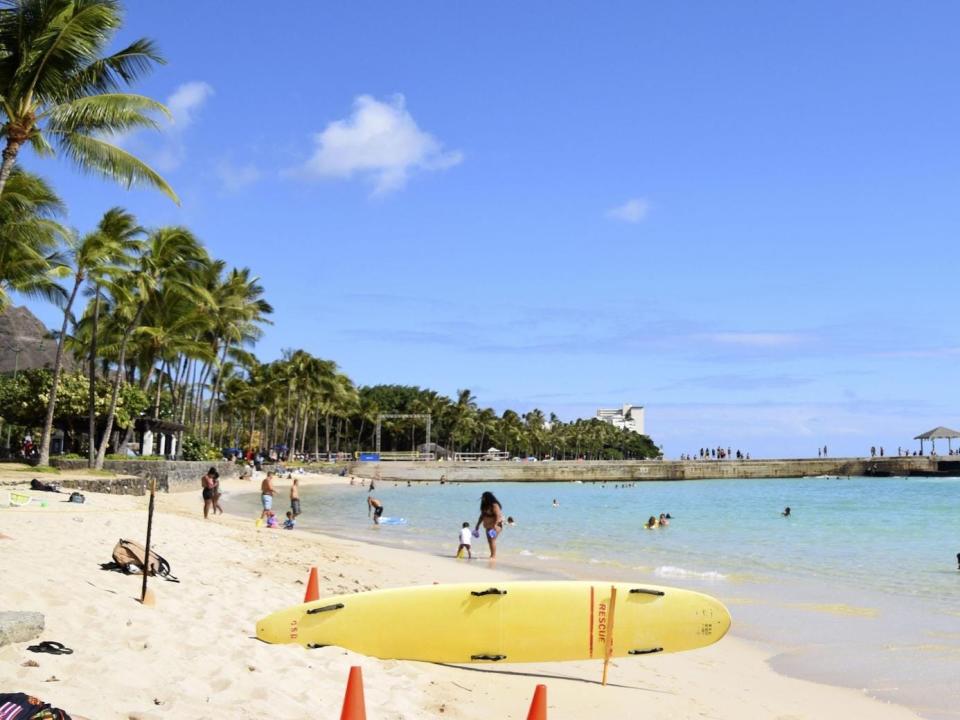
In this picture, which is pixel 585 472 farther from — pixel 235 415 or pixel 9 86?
pixel 9 86

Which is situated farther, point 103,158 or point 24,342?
point 24,342

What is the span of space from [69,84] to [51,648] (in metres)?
13.2

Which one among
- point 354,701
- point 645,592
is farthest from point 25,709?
point 645,592

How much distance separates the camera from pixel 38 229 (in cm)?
2288

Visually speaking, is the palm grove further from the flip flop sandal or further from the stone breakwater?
the flip flop sandal

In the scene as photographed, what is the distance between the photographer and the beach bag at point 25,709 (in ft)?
12.8

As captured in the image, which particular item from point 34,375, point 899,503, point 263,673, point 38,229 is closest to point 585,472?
point 899,503

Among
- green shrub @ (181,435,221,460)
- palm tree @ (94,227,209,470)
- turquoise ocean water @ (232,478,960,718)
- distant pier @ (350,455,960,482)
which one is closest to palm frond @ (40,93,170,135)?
turquoise ocean water @ (232,478,960,718)

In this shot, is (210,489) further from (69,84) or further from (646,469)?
(646,469)

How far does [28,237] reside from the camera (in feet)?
75.5

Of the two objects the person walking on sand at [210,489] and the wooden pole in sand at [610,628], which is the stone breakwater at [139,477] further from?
the wooden pole in sand at [610,628]

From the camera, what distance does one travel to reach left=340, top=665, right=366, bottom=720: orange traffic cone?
496 centimetres

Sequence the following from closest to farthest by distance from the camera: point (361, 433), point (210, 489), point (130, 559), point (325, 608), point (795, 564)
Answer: point (325, 608) < point (130, 559) < point (795, 564) < point (210, 489) < point (361, 433)

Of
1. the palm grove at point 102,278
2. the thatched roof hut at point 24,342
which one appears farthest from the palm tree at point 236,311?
the thatched roof hut at point 24,342
